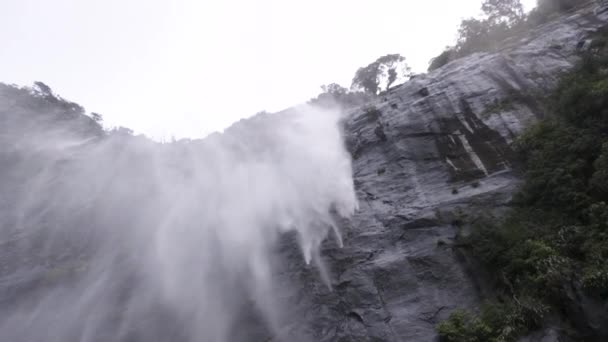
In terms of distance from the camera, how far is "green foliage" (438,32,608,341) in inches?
331

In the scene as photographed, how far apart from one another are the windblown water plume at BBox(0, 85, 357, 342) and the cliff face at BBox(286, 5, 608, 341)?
52.1 inches

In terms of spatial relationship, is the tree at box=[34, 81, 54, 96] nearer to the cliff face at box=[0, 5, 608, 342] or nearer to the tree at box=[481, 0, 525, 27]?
the cliff face at box=[0, 5, 608, 342]

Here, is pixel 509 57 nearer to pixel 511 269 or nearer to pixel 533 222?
pixel 533 222

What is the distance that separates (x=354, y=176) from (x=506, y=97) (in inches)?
327

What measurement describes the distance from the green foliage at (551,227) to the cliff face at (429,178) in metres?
0.77

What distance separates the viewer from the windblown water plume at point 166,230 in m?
13.7

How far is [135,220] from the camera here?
20.2m

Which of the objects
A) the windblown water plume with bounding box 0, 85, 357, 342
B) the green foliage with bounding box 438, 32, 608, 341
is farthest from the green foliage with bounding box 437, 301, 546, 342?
the windblown water plume with bounding box 0, 85, 357, 342

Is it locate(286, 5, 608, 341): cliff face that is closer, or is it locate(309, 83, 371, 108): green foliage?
locate(286, 5, 608, 341): cliff face

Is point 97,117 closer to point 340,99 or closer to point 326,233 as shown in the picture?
point 340,99

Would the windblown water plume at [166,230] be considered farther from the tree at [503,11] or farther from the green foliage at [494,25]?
the tree at [503,11]

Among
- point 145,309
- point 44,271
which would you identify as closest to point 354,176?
point 145,309

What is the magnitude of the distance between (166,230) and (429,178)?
14.2 m

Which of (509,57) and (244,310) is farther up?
(509,57)
